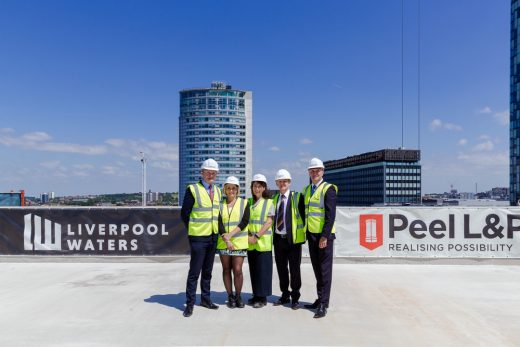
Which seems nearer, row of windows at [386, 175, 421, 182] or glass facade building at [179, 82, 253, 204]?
row of windows at [386, 175, 421, 182]

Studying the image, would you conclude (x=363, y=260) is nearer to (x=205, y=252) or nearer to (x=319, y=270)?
(x=319, y=270)

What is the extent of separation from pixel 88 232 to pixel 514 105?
313 feet

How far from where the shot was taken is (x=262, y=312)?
5352mm

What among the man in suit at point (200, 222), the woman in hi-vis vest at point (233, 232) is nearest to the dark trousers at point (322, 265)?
the woman in hi-vis vest at point (233, 232)

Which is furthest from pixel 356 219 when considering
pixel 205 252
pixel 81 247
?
pixel 81 247

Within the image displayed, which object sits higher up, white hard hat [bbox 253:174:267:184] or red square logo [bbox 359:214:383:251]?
white hard hat [bbox 253:174:267:184]

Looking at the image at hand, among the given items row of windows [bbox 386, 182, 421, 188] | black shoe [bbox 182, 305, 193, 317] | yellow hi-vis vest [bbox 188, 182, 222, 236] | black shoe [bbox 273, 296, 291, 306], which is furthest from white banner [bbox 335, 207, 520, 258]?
row of windows [bbox 386, 182, 421, 188]

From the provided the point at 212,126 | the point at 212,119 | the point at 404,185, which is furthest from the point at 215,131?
the point at 404,185

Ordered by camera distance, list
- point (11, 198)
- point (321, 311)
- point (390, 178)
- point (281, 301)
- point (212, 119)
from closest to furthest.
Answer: point (321, 311)
point (281, 301)
point (11, 198)
point (390, 178)
point (212, 119)

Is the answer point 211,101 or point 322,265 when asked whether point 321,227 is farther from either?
point 211,101

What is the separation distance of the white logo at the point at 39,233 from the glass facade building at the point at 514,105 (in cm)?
8854

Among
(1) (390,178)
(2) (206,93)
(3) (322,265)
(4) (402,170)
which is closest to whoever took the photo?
(3) (322,265)

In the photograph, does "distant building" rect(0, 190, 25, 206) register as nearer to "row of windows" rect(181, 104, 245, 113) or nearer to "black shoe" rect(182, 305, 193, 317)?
"black shoe" rect(182, 305, 193, 317)

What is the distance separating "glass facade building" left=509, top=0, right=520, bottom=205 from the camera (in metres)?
79.5
